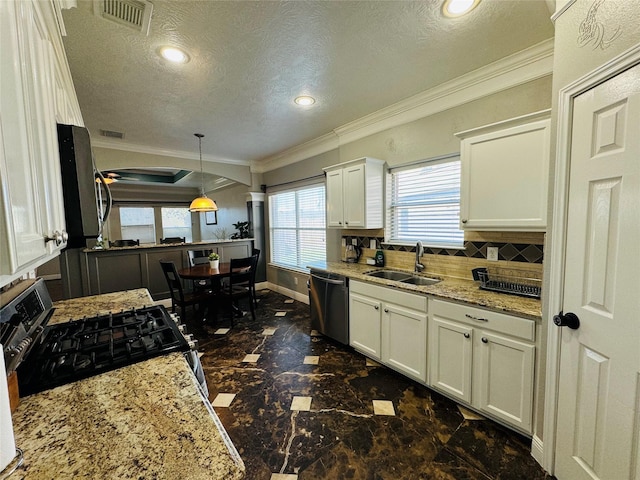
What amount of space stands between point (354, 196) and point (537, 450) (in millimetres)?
2525

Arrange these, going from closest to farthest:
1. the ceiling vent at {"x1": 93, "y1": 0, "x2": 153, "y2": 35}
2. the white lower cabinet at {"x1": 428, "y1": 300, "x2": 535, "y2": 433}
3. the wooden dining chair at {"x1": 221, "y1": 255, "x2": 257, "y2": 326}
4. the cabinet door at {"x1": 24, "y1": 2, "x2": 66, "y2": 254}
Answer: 1. the cabinet door at {"x1": 24, "y1": 2, "x2": 66, "y2": 254}
2. the ceiling vent at {"x1": 93, "y1": 0, "x2": 153, "y2": 35}
3. the white lower cabinet at {"x1": 428, "y1": 300, "x2": 535, "y2": 433}
4. the wooden dining chair at {"x1": 221, "y1": 255, "x2": 257, "y2": 326}

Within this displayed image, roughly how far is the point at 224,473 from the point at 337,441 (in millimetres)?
1467

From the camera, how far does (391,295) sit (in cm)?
244

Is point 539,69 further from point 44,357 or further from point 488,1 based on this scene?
point 44,357

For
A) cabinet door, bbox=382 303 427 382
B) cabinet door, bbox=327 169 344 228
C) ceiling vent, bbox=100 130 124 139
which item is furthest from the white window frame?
ceiling vent, bbox=100 130 124 139

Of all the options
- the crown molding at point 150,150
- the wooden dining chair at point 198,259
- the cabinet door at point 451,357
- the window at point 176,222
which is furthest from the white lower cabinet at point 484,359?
the window at point 176,222

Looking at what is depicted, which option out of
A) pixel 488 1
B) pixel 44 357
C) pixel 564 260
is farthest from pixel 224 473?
pixel 488 1

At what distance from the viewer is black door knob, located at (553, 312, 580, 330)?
1.35 meters

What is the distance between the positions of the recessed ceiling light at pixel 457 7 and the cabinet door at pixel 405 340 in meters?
2.03

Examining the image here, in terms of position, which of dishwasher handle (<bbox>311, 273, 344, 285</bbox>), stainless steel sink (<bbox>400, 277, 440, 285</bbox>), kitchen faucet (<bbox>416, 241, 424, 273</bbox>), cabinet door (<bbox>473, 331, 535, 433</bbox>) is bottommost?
cabinet door (<bbox>473, 331, 535, 433</bbox>)

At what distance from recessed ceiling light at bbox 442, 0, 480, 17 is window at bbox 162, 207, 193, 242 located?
8.47m

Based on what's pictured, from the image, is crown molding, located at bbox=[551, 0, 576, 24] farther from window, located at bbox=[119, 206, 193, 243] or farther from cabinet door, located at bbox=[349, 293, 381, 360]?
window, located at bbox=[119, 206, 193, 243]

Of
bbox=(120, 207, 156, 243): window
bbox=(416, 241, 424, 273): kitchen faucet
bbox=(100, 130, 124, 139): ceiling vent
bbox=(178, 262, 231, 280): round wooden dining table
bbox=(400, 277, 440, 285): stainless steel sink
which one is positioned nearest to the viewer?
bbox=(400, 277, 440, 285): stainless steel sink

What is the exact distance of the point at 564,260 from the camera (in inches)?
55.6
